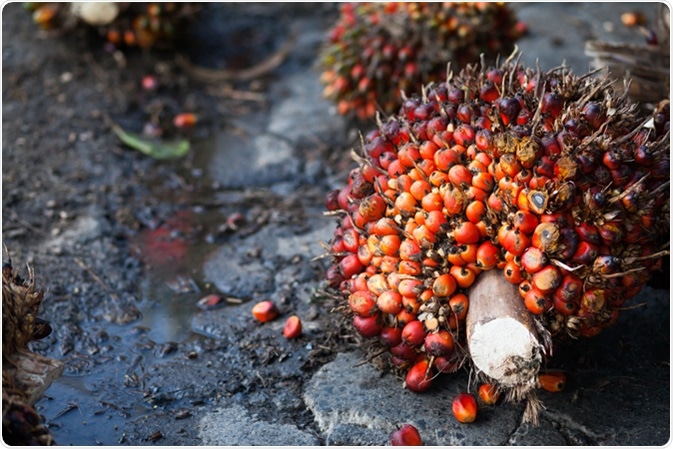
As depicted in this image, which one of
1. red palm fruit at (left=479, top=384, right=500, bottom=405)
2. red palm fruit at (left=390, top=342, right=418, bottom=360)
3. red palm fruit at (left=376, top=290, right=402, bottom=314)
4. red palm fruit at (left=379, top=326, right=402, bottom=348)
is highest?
red palm fruit at (left=376, top=290, right=402, bottom=314)

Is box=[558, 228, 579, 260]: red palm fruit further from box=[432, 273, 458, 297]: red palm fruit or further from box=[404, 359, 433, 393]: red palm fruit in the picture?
box=[404, 359, 433, 393]: red palm fruit

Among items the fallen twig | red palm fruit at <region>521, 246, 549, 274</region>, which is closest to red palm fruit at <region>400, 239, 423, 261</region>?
red palm fruit at <region>521, 246, 549, 274</region>

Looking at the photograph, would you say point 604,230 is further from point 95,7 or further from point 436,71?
point 95,7

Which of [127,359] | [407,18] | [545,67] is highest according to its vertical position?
[407,18]

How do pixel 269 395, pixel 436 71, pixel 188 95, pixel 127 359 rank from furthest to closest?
pixel 188 95 → pixel 436 71 → pixel 127 359 → pixel 269 395

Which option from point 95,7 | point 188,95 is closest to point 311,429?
point 188,95

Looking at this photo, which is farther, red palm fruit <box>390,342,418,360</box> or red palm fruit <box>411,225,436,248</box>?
red palm fruit <box>390,342,418,360</box>
